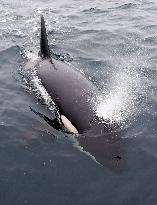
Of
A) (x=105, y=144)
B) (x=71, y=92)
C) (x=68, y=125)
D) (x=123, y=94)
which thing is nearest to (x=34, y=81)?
(x=71, y=92)

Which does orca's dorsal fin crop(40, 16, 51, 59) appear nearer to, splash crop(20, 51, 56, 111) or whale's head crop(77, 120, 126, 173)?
splash crop(20, 51, 56, 111)

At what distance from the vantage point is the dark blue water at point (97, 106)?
324 inches

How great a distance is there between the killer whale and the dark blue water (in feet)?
0.72

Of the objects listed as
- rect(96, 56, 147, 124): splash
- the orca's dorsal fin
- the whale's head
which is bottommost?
A: the whale's head

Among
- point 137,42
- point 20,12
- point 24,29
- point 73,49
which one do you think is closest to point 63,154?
point 73,49

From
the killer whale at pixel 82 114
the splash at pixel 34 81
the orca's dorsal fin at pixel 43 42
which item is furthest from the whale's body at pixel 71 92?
the orca's dorsal fin at pixel 43 42

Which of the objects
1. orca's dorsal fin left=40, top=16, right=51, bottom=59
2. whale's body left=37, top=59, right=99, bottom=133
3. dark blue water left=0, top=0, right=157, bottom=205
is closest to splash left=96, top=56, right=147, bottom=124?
dark blue water left=0, top=0, right=157, bottom=205

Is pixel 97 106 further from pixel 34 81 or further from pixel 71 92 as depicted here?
pixel 34 81

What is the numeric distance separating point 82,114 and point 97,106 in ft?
1.99

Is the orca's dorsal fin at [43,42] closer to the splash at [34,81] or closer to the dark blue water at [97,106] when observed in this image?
the splash at [34,81]

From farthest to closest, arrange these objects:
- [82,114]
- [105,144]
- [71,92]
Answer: [71,92]
[82,114]
[105,144]

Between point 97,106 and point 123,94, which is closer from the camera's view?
point 97,106

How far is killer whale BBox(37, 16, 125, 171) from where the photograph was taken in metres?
8.77

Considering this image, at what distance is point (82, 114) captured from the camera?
32.5 feet
